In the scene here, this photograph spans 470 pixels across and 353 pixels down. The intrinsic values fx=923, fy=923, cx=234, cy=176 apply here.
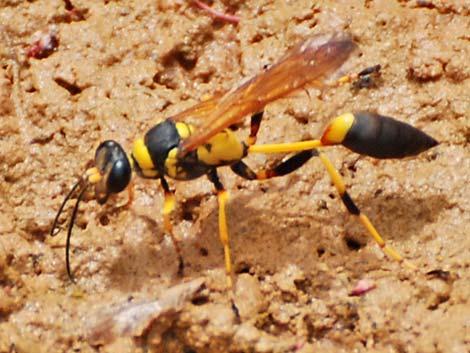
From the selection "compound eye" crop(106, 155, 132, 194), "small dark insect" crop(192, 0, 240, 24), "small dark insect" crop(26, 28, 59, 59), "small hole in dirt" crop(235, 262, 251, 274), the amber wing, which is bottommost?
"small hole in dirt" crop(235, 262, 251, 274)

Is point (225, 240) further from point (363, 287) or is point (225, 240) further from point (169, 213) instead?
point (363, 287)

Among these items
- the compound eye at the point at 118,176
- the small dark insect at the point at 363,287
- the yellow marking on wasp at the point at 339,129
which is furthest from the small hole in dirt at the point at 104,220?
the small dark insect at the point at 363,287

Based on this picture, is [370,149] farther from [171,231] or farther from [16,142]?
[16,142]

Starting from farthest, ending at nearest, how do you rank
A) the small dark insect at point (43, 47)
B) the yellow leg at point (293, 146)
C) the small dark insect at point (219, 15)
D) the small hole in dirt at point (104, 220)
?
the small dark insect at point (219, 15)
the small dark insect at point (43, 47)
the small hole in dirt at point (104, 220)
the yellow leg at point (293, 146)

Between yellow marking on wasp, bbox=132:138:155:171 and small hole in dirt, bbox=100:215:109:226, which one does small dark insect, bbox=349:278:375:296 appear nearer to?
yellow marking on wasp, bbox=132:138:155:171

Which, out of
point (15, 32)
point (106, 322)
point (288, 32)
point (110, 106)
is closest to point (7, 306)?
point (106, 322)

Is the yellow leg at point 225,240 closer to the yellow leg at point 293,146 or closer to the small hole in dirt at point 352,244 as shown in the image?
the yellow leg at point 293,146

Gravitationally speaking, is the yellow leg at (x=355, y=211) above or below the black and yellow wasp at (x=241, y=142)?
below

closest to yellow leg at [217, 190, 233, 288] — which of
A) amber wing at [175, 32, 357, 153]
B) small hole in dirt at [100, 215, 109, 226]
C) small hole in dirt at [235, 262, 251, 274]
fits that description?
small hole in dirt at [235, 262, 251, 274]
